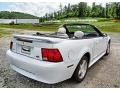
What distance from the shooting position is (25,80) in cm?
424

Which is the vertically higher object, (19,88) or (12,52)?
(12,52)

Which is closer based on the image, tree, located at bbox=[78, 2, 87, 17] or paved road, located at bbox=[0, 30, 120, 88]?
paved road, located at bbox=[0, 30, 120, 88]

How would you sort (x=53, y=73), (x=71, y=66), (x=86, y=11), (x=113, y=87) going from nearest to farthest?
(x=53, y=73) → (x=71, y=66) → (x=113, y=87) → (x=86, y=11)

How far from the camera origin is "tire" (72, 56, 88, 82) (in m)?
3.96

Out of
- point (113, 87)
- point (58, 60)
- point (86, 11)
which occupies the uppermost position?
point (86, 11)

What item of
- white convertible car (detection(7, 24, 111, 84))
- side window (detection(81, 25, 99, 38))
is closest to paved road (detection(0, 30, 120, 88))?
white convertible car (detection(7, 24, 111, 84))

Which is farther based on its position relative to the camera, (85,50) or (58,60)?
(85,50)

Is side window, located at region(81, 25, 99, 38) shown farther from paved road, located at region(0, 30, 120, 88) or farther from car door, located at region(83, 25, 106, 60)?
paved road, located at region(0, 30, 120, 88)

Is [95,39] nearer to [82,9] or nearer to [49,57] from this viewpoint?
[49,57]

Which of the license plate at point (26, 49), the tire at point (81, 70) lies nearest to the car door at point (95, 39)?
the tire at point (81, 70)

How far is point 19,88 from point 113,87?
1.98 metres

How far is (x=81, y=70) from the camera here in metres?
4.21

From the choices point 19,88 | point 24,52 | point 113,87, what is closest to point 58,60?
point 24,52

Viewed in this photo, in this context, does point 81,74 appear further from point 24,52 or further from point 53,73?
point 24,52
